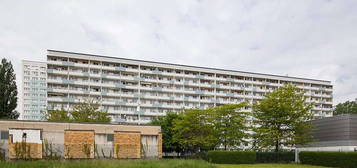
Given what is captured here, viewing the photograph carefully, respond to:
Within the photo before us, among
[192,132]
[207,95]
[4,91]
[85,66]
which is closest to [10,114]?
[4,91]

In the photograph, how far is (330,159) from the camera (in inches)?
1288

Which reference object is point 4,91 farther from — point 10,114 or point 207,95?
point 207,95

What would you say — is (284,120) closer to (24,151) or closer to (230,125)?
(230,125)

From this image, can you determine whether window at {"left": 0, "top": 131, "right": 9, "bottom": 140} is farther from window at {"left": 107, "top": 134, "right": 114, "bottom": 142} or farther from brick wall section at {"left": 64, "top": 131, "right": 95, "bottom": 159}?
window at {"left": 107, "top": 134, "right": 114, "bottom": 142}

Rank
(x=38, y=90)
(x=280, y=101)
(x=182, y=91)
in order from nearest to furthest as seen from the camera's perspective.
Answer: (x=280, y=101)
(x=182, y=91)
(x=38, y=90)

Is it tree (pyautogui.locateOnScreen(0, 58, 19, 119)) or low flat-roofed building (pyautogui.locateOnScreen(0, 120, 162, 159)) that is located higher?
tree (pyautogui.locateOnScreen(0, 58, 19, 119))

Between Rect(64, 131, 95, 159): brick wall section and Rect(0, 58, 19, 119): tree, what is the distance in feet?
67.6

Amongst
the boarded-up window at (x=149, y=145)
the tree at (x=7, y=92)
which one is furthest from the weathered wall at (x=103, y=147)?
the tree at (x=7, y=92)

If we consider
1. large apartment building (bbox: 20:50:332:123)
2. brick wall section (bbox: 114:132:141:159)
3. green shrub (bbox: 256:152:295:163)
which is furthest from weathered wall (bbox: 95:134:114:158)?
large apartment building (bbox: 20:50:332:123)

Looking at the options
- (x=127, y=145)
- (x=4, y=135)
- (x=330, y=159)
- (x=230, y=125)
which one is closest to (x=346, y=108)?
(x=230, y=125)

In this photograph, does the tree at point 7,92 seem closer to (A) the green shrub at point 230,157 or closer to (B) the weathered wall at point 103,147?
(B) the weathered wall at point 103,147

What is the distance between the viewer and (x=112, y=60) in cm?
7919

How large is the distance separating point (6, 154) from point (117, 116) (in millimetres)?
50507

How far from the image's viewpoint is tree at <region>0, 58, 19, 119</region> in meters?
45.1
